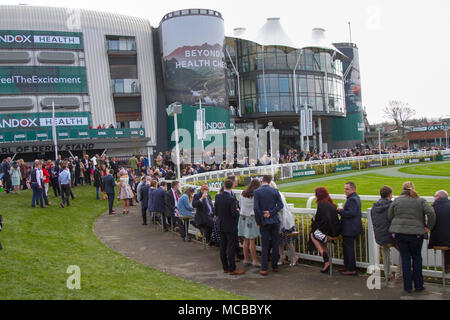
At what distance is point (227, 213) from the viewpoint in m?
7.62

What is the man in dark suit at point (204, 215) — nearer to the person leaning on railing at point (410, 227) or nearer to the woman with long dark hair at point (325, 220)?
the woman with long dark hair at point (325, 220)

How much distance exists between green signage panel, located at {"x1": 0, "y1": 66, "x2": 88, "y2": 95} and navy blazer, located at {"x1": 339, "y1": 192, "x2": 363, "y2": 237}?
35490mm

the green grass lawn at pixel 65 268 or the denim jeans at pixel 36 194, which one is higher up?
the denim jeans at pixel 36 194

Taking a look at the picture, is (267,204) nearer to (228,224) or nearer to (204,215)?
(228,224)

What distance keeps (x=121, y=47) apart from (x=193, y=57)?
24.6 ft

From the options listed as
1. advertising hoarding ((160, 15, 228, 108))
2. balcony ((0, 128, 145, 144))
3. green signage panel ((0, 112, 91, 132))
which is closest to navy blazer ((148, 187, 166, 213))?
balcony ((0, 128, 145, 144))

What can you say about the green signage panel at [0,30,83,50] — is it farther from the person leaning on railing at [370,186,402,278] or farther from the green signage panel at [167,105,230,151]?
the person leaning on railing at [370,186,402,278]

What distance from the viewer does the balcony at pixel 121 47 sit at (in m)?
39.5

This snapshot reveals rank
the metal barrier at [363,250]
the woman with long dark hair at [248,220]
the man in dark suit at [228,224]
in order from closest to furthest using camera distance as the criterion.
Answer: the metal barrier at [363,250], the man in dark suit at [228,224], the woman with long dark hair at [248,220]

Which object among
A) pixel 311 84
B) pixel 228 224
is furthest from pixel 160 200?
pixel 311 84

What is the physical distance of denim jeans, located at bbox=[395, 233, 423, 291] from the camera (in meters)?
6.08

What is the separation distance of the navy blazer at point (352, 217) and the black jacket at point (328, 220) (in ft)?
0.39

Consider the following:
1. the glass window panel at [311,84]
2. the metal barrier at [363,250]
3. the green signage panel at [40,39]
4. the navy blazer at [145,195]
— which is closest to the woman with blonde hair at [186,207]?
the navy blazer at [145,195]
